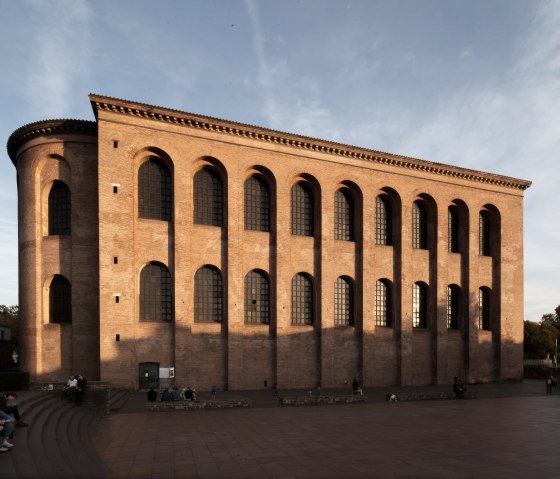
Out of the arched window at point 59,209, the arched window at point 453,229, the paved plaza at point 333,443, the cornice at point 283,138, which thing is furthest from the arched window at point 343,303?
the arched window at point 59,209

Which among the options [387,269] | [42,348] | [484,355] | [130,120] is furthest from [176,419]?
[484,355]

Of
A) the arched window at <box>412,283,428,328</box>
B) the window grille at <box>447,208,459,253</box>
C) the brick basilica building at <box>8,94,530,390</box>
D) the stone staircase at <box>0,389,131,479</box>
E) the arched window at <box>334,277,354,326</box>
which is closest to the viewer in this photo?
the stone staircase at <box>0,389,131,479</box>

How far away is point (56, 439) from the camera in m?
12.1

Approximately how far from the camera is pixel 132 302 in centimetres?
2364

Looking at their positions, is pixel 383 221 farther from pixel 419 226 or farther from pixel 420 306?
pixel 420 306

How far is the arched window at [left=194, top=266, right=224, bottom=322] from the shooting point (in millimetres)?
25938

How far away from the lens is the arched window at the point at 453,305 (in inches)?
1341

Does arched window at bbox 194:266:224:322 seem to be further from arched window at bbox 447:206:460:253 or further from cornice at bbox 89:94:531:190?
arched window at bbox 447:206:460:253

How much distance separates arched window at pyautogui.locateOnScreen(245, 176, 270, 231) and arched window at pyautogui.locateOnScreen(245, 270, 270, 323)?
10.3 ft

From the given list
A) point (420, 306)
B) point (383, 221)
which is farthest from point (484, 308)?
point (383, 221)

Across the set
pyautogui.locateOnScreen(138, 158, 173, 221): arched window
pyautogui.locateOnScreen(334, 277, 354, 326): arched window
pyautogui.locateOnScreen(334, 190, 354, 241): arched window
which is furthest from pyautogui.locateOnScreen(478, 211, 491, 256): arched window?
pyautogui.locateOnScreen(138, 158, 173, 221): arched window

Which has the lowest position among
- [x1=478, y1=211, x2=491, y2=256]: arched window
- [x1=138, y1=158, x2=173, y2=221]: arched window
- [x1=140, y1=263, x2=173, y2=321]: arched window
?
[x1=140, y1=263, x2=173, y2=321]: arched window

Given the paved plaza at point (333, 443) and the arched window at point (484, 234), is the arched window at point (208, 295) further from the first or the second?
the arched window at point (484, 234)

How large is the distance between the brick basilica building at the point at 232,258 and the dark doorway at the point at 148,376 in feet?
0.26
